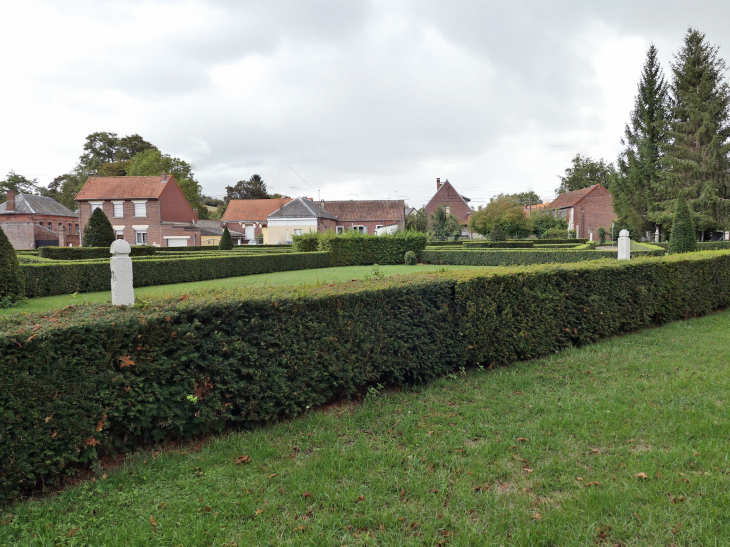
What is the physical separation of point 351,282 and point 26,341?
3.05m

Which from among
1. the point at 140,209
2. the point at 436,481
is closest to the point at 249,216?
the point at 140,209

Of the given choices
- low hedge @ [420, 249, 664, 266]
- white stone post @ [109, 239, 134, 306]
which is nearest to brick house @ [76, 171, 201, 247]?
low hedge @ [420, 249, 664, 266]

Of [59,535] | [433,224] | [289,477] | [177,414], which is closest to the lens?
[59,535]

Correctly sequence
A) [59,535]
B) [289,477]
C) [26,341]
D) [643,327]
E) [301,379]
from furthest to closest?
1. [643,327]
2. [301,379]
3. [289,477]
4. [26,341]
5. [59,535]

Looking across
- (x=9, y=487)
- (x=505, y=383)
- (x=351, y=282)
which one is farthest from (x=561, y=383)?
(x=9, y=487)

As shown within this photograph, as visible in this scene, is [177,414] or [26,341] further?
[177,414]

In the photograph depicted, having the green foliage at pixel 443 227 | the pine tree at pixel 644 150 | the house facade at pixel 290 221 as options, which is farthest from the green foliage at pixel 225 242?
the pine tree at pixel 644 150

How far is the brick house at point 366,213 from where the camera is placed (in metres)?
55.4

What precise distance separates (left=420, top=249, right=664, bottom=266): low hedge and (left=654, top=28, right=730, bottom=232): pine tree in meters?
16.6

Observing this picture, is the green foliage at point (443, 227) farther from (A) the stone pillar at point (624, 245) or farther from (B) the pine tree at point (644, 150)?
(A) the stone pillar at point (624, 245)

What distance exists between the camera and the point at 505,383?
4.84 meters

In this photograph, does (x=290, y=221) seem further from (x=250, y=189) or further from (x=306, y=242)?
(x=250, y=189)

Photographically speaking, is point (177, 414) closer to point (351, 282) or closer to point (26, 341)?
point (26, 341)

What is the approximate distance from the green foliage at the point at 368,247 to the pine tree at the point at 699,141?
19195 millimetres
